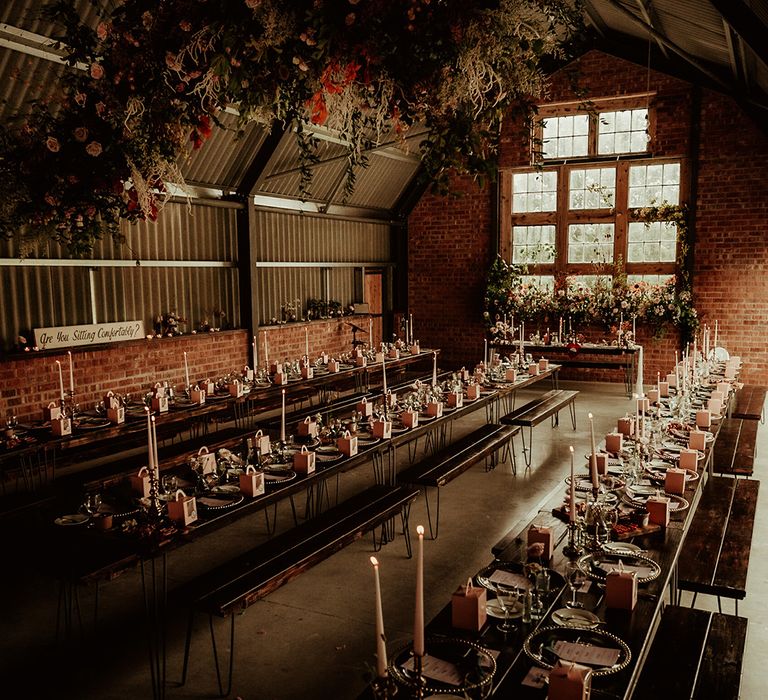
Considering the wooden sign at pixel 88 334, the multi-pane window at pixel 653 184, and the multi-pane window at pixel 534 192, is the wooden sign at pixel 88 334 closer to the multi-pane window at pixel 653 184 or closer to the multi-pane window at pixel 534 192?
the multi-pane window at pixel 534 192

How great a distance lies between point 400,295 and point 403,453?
6.79 meters

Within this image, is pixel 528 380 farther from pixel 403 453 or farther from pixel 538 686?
pixel 538 686

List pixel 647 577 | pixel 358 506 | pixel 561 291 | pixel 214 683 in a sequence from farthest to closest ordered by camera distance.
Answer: pixel 561 291 → pixel 358 506 → pixel 214 683 → pixel 647 577

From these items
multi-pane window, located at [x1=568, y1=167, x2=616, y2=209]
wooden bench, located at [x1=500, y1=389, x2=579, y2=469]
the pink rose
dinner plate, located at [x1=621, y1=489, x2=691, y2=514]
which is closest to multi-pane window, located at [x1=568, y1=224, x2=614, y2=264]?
multi-pane window, located at [x1=568, y1=167, x2=616, y2=209]

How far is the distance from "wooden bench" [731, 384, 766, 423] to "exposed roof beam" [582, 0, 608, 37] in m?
5.80

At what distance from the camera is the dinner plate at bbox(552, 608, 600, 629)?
281 cm

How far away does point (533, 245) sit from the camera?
13305 millimetres

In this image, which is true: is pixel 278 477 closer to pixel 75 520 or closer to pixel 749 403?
pixel 75 520

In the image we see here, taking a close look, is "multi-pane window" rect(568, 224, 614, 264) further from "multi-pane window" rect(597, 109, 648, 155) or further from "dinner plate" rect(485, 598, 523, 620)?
"dinner plate" rect(485, 598, 523, 620)

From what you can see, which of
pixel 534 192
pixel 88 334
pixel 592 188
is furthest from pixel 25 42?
pixel 592 188

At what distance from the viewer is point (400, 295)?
14508 millimetres

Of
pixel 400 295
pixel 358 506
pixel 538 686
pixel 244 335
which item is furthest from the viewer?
pixel 400 295

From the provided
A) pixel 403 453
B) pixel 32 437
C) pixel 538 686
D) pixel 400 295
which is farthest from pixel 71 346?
pixel 400 295

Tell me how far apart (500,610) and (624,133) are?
11.3 meters
